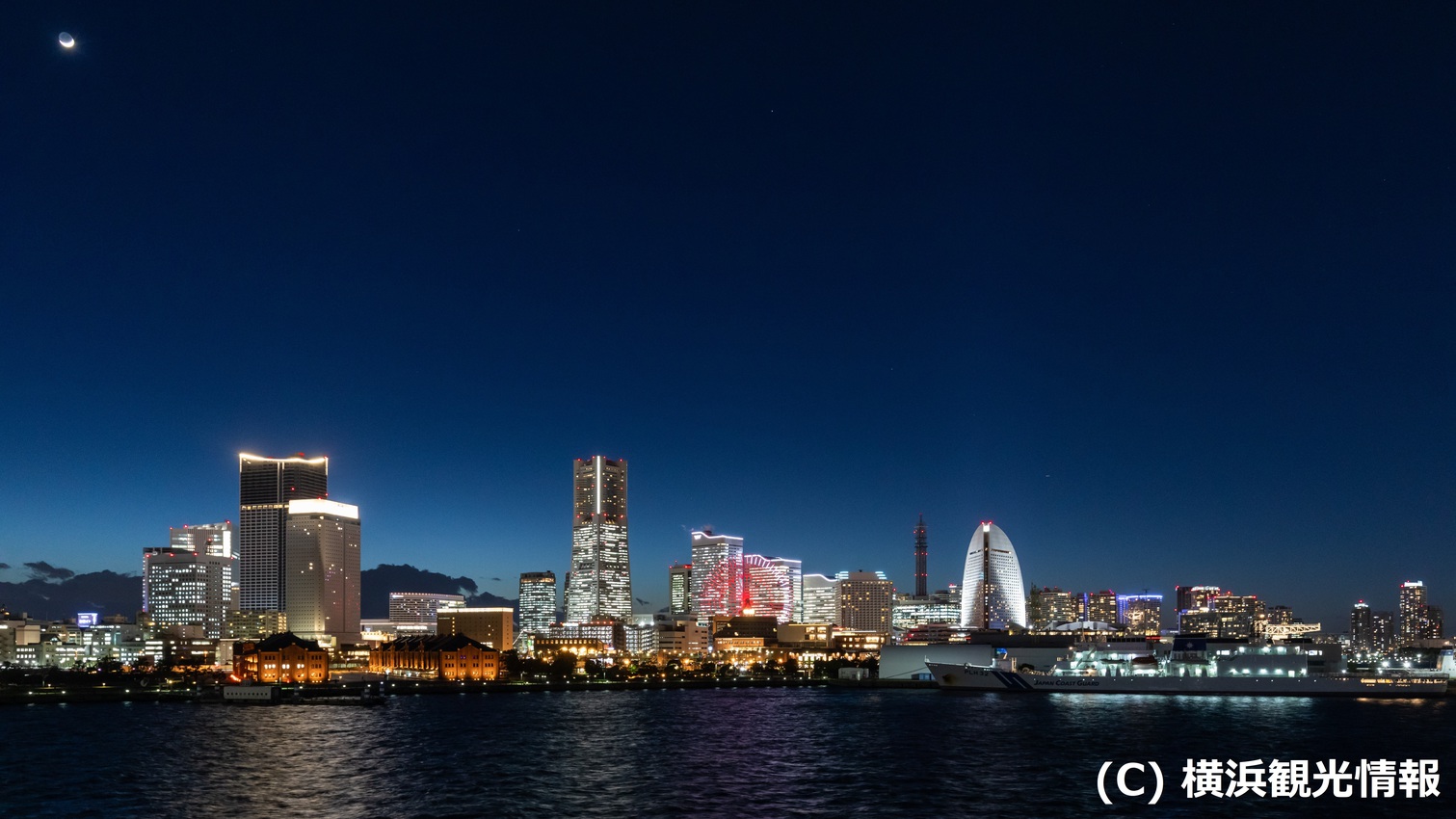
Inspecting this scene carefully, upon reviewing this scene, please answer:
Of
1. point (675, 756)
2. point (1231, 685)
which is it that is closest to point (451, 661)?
point (1231, 685)

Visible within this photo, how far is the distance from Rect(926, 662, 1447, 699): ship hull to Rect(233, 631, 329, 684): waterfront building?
95873 mm

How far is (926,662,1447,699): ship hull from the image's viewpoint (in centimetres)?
13038

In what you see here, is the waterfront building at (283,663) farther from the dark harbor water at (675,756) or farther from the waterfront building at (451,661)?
the dark harbor water at (675,756)

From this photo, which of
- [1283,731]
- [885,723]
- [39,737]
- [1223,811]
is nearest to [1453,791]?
[1223,811]

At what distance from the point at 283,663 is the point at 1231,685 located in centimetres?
12437

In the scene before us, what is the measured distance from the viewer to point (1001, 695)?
440 ft

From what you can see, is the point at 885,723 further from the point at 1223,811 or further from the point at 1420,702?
the point at 1420,702

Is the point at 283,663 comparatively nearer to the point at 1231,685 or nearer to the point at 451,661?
the point at 451,661

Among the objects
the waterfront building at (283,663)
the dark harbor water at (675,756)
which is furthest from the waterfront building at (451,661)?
the dark harbor water at (675,756)

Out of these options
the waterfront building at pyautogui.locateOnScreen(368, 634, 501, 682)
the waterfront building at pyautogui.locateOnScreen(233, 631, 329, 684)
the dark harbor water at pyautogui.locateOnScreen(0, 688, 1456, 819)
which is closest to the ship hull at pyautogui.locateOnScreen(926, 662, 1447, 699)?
the dark harbor water at pyautogui.locateOnScreen(0, 688, 1456, 819)

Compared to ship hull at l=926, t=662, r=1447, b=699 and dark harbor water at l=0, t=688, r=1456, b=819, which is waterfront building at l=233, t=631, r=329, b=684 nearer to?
dark harbor water at l=0, t=688, r=1456, b=819

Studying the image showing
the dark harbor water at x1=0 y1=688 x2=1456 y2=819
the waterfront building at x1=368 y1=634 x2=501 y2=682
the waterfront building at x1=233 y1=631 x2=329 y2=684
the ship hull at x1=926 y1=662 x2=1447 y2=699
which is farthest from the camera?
the waterfront building at x1=368 y1=634 x2=501 y2=682

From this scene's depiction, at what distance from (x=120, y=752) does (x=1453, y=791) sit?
225 ft

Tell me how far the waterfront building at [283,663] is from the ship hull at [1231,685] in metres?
95.9
